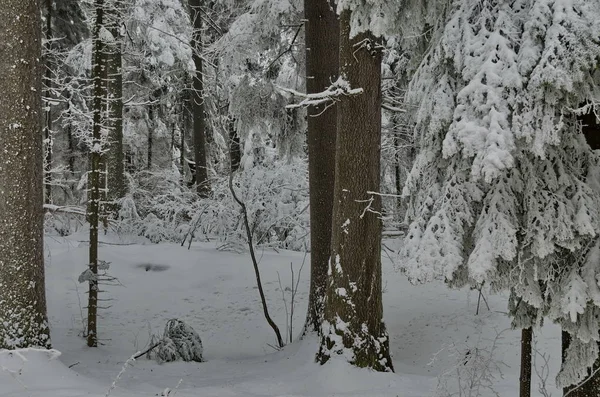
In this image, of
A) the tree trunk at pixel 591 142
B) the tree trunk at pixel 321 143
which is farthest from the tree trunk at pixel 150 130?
the tree trunk at pixel 591 142

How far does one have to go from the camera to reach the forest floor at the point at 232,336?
5414mm

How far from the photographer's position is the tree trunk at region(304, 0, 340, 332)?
7582 millimetres

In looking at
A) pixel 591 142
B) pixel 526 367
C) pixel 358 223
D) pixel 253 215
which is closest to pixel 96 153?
pixel 358 223

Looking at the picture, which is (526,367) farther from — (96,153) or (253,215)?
(253,215)

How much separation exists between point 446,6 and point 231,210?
804 cm

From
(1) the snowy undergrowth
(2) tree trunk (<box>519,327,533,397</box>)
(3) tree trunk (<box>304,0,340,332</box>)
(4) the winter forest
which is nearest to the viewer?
(4) the winter forest

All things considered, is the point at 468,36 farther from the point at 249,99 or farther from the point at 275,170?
the point at 275,170

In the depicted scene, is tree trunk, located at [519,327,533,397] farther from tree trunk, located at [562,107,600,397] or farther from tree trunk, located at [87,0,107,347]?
tree trunk, located at [87,0,107,347]

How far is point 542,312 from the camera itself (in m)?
4.55

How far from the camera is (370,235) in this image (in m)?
6.06

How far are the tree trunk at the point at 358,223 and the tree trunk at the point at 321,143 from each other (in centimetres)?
144

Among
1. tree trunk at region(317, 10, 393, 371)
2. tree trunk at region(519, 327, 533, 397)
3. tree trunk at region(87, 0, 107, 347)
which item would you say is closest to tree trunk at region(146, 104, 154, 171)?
tree trunk at region(87, 0, 107, 347)

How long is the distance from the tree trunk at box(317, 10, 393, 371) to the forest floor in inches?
11.8

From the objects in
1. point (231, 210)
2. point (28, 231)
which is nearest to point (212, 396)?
point (28, 231)
